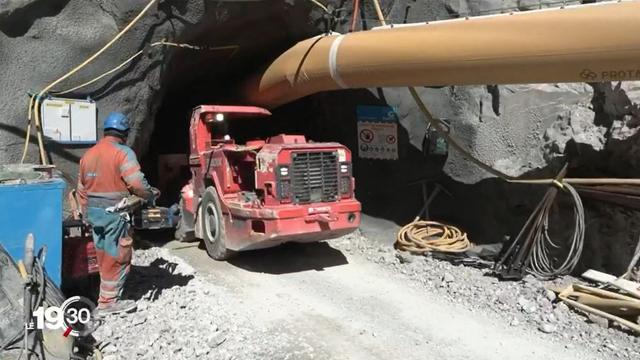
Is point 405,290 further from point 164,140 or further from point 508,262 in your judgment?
point 164,140

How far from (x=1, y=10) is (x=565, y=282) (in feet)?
24.9

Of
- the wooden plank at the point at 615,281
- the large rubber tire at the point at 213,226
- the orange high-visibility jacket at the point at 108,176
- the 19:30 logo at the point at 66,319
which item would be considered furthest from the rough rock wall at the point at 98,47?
the wooden plank at the point at 615,281

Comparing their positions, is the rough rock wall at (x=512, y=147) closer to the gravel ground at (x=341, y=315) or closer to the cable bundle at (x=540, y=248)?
the cable bundle at (x=540, y=248)

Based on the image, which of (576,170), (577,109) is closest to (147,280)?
(576,170)

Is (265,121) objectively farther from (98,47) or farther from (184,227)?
(98,47)

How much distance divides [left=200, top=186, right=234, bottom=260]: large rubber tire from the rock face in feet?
4.44

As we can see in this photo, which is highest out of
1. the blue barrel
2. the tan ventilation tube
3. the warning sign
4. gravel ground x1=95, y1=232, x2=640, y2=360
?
the tan ventilation tube

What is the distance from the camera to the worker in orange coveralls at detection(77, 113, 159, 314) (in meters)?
5.33

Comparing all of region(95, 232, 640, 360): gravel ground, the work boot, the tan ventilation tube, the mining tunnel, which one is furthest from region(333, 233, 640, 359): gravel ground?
the work boot

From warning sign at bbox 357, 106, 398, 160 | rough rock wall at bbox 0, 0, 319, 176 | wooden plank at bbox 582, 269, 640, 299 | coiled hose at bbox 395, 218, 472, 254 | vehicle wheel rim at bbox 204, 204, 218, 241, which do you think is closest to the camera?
wooden plank at bbox 582, 269, 640, 299

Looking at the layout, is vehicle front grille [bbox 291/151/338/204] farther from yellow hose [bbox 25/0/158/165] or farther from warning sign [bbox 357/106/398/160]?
yellow hose [bbox 25/0/158/165]

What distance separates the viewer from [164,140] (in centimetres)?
1170

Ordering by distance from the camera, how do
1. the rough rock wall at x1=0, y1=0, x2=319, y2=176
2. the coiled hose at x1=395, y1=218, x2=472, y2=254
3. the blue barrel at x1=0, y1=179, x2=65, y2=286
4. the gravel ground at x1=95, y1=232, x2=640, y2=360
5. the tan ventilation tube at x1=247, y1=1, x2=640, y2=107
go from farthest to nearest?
the coiled hose at x1=395, y1=218, x2=472, y2=254
the rough rock wall at x1=0, y1=0, x2=319, y2=176
the tan ventilation tube at x1=247, y1=1, x2=640, y2=107
the gravel ground at x1=95, y1=232, x2=640, y2=360
the blue barrel at x1=0, y1=179, x2=65, y2=286

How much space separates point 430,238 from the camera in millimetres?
8273
